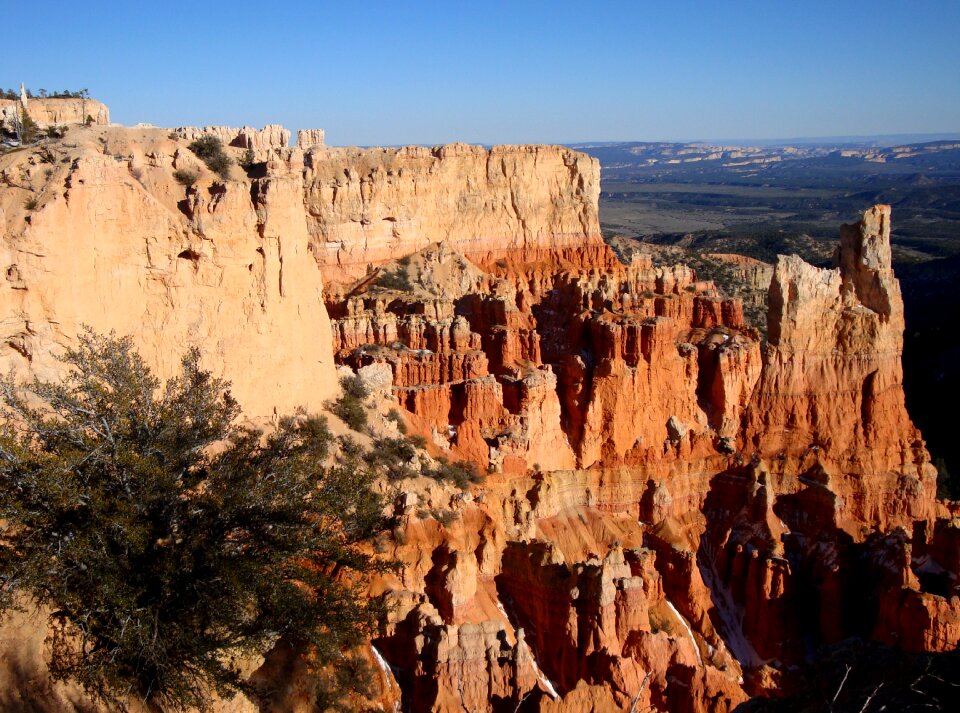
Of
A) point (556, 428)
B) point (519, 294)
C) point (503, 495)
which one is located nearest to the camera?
point (503, 495)

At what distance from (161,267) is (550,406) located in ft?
54.1

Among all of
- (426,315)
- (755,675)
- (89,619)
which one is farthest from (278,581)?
(426,315)

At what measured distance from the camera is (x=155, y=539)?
11828mm

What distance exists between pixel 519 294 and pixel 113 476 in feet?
98.2

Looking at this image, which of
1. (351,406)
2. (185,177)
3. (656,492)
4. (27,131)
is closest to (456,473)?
(351,406)

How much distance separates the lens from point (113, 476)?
39.0 ft

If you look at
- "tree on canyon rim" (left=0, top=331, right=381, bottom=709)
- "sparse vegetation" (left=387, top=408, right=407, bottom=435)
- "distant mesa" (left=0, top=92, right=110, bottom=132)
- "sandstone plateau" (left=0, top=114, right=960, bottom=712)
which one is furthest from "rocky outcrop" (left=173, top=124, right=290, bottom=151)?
"tree on canyon rim" (left=0, top=331, right=381, bottom=709)

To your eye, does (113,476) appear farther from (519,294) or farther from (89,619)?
(519,294)

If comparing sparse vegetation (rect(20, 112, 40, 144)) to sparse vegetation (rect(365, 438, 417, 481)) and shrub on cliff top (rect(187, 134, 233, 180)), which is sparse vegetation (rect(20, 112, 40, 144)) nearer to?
shrub on cliff top (rect(187, 134, 233, 180))

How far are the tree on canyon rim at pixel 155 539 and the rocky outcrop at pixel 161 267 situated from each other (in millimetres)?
2675

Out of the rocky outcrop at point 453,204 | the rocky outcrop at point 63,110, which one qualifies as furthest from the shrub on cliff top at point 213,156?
the rocky outcrop at point 453,204

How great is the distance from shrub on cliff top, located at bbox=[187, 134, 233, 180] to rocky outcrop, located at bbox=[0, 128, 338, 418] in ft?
2.33

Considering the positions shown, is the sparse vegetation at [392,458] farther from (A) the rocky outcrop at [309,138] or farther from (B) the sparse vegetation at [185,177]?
(A) the rocky outcrop at [309,138]

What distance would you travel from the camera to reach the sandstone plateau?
1756 centimetres
